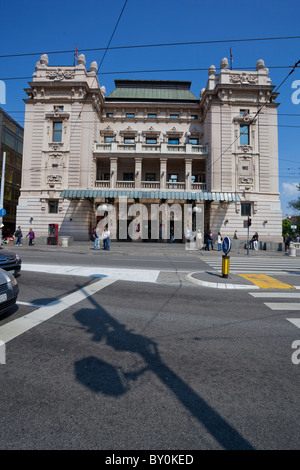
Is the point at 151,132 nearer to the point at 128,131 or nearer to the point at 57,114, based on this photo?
the point at 128,131

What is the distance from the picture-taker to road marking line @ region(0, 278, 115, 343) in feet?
12.9

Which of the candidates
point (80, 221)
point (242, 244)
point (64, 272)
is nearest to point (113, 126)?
point (80, 221)

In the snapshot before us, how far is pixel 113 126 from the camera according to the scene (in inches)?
1315

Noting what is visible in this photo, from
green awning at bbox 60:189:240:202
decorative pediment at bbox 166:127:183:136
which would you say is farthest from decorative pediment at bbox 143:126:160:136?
green awning at bbox 60:189:240:202

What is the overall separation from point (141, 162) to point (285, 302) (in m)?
26.8

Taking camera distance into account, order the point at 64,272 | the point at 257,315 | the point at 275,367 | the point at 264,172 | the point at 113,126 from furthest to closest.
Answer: the point at 113,126, the point at 264,172, the point at 64,272, the point at 257,315, the point at 275,367

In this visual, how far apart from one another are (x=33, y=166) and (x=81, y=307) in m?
28.4

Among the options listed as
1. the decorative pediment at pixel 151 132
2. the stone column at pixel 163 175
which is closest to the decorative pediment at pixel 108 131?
the decorative pediment at pixel 151 132

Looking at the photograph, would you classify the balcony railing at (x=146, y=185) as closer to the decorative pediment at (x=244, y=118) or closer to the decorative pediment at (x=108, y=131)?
the decorative pediment at (x=108, y=131)

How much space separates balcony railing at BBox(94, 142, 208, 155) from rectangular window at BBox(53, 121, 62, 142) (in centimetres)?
430

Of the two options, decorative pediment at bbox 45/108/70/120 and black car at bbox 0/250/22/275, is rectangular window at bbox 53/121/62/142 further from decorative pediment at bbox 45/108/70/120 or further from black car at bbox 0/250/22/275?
black car at bbox 0/250/22/275

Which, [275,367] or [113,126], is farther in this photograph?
[113,126]
